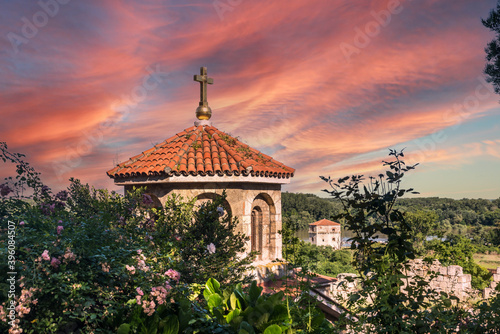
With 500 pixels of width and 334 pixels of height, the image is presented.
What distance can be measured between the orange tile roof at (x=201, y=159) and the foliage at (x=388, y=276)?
12.0 feet

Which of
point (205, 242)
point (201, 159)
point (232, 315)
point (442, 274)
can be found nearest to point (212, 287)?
point (232, 315)

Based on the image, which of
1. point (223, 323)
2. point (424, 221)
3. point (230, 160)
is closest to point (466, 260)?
point (424, 221)

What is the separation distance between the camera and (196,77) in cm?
927

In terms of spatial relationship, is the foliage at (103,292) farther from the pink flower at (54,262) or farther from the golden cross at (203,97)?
the golden cross at (203,97)

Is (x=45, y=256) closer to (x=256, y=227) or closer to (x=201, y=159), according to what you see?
(x=201, y=159)

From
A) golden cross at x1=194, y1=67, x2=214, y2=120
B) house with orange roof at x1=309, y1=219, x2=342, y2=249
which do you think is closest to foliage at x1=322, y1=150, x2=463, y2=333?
golden cross at x1=194, y1=67, x2=214, y2=120

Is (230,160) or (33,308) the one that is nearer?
(33,308)

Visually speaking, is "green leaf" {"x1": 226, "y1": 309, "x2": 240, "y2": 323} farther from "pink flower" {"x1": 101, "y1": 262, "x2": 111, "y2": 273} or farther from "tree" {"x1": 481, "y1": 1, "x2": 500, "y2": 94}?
"tree" {"x1": 481, "y1": 1, "x2": 500, "y2": 94}

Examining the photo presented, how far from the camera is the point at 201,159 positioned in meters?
7.86

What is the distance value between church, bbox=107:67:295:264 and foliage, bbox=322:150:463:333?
3674 millimetres

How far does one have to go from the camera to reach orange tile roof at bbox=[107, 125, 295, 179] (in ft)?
24.3

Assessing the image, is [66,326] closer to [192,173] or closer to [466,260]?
[192,173]

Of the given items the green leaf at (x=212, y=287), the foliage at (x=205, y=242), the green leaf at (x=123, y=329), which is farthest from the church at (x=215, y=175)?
the green leaf at (x=123, y=329)

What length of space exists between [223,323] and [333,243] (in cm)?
6428
